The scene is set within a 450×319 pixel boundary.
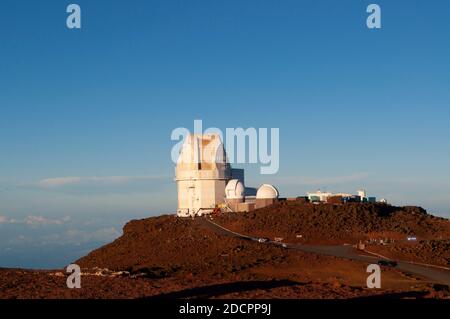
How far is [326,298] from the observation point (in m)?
20.4

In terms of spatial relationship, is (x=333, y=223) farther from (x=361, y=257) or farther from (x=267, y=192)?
(x=267, y=192)

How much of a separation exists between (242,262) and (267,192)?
24.1 meters

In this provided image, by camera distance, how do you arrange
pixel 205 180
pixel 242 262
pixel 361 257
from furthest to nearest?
1. pixel 205 180
2. pixel 361 257
3. pixel 242 262

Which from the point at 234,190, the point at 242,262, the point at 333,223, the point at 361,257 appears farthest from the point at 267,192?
the point at 242,262

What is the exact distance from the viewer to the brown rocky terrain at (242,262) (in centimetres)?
2219

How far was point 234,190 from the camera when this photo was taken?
6100 centimetres

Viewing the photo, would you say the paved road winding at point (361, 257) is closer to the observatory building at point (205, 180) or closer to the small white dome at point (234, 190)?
the small white dome at point (234, 190)

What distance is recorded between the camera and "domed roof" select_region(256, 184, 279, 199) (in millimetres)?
58562

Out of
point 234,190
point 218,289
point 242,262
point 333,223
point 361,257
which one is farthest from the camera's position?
point 234,190

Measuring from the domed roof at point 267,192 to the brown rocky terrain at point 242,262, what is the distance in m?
4.89

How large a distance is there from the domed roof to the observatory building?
2.10m
